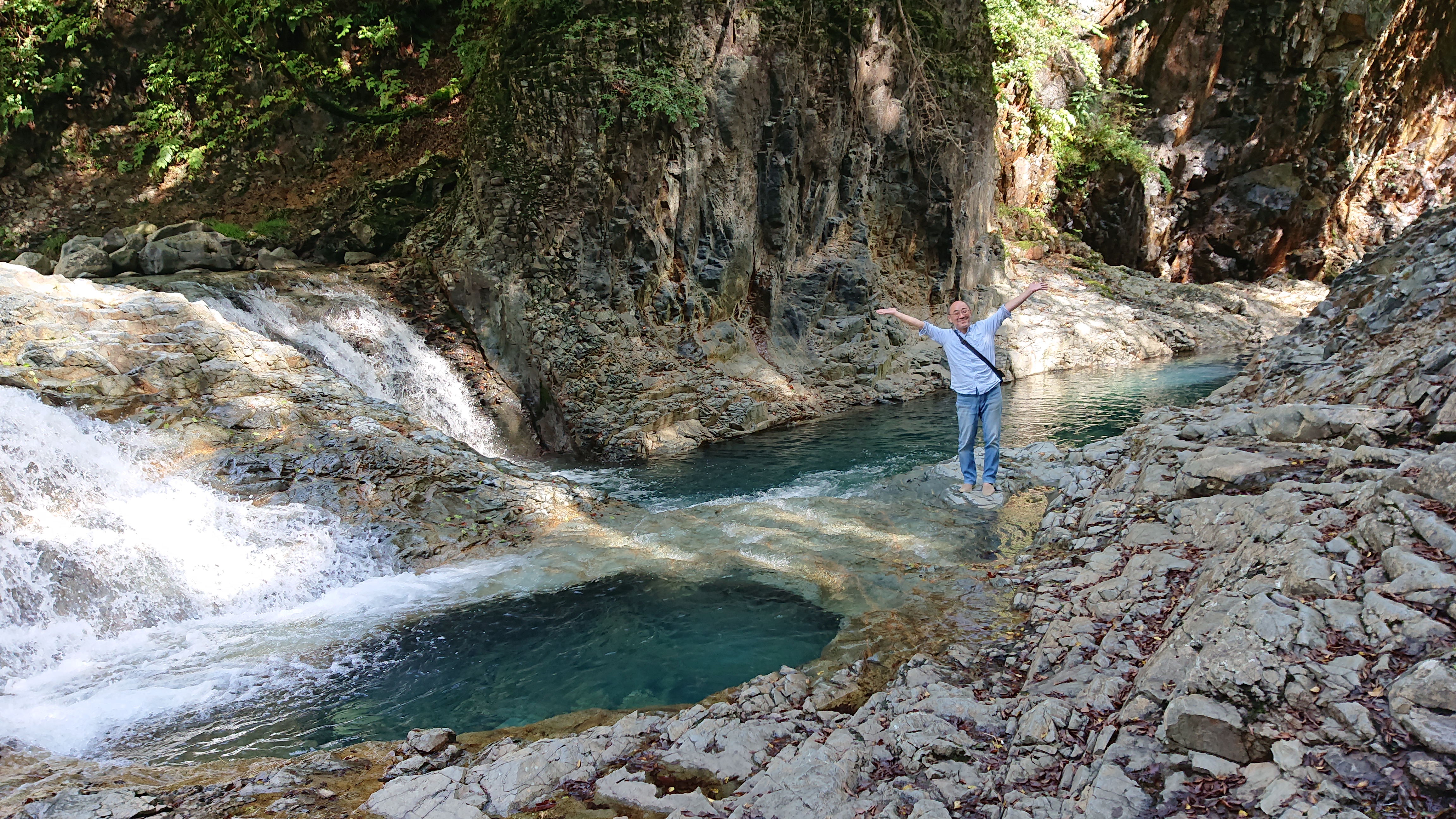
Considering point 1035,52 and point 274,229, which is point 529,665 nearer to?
point 274,229

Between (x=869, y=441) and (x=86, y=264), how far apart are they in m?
11.0

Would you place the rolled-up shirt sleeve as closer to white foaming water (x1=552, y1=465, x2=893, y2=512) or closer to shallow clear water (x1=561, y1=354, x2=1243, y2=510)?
white foaming water (x1=552, y1=465, x2=893, y2=512)

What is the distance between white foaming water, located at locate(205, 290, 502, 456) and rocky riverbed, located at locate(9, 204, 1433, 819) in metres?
7.32

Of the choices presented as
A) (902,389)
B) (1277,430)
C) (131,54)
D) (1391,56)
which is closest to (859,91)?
(902,389)

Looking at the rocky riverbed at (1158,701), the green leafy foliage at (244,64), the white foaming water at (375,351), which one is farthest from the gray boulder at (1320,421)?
the green leafy foliage at (244,64)

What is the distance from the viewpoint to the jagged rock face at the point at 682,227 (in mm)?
12031

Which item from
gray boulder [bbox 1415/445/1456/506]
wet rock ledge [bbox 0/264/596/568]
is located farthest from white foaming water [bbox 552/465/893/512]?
gray boulder [bbox 1415/445/1456/506]

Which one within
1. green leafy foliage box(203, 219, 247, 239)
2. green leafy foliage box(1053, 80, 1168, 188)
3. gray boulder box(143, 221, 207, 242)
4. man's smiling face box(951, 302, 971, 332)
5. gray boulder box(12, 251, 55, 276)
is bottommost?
man's smiling face box(951, 302, 971, 332)

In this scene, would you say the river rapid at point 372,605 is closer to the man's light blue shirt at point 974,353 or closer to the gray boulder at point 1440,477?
the man's light blue shirt at point 974,353

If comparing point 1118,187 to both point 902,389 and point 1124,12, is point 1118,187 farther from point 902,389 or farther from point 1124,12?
point 902,389

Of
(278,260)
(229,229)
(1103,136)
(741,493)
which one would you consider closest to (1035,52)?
(1103,136)

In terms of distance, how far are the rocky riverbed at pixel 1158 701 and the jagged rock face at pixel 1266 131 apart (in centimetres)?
2236

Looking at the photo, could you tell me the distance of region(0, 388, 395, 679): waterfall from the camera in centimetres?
562

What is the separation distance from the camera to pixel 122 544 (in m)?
6.20
